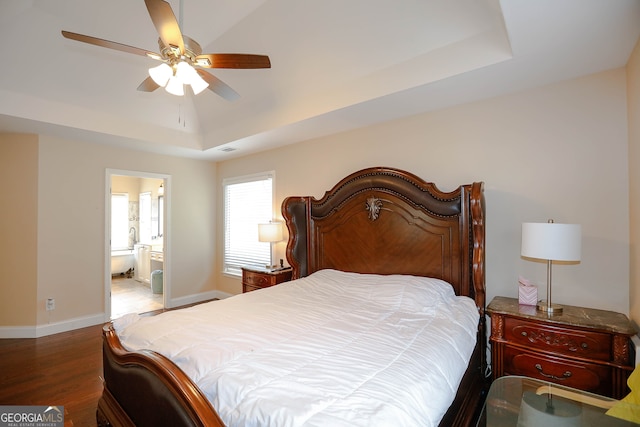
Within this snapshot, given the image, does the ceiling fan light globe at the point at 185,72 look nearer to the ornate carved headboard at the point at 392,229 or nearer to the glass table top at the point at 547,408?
the ornate carved headboard at the point at 392,229

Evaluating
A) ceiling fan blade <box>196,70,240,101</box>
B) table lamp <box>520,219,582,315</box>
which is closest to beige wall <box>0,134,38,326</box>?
ceiling fan blade <box>196,70,240,101</box>

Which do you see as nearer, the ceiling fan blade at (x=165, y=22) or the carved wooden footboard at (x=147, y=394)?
the carved wooden footboard at (x=147, y=394)

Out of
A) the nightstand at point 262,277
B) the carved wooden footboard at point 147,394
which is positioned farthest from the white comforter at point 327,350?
the nightstand at point 262,277

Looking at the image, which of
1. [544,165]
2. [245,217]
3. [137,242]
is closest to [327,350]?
[544,165]

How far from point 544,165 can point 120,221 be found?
8.26 metres

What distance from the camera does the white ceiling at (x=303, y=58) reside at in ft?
6.31

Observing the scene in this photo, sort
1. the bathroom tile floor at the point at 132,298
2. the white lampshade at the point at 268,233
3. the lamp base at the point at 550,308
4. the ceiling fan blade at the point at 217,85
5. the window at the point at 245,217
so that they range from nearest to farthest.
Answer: the lamp base at the point at 550,308 < the ceiling fan blade at the point at 217,85 < the white lampshade at the point at 268,233 < the window at the point at 245,217 < the bathroom tile floor at the point at 132,298

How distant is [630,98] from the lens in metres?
2.01

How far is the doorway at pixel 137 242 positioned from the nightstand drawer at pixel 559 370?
16.2ft

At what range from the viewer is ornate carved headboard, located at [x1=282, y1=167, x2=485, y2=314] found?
253 centimetres

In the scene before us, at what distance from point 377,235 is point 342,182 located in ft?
2.29

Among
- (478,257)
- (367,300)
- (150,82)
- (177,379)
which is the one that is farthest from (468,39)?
(177,379)

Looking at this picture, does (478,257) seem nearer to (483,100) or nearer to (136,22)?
(483,100)

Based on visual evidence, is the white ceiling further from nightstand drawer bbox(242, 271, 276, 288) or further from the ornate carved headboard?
nightstand drawer bbox(242, 271, 276, 288)
